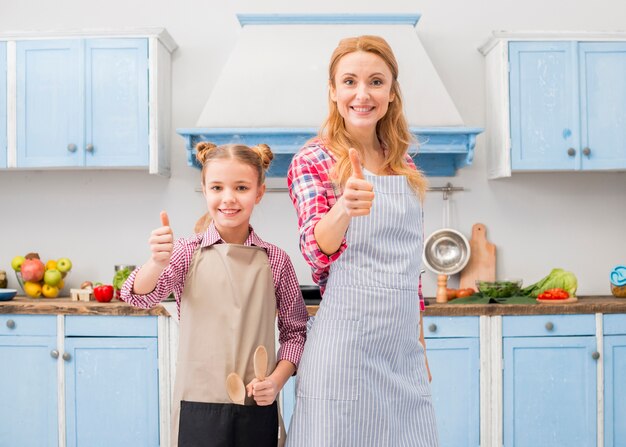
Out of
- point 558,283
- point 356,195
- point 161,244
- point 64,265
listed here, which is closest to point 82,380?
point 64,265

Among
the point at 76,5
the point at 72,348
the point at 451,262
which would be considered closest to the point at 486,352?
the point at 451,262

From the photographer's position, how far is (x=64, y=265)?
3699mm

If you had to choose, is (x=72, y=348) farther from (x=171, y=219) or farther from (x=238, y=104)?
(x=238, y=104)

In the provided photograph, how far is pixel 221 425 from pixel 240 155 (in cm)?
55

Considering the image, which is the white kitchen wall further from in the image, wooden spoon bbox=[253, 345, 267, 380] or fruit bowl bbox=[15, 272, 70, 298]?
wooden spoon bbox=[253, 345, 267, 380]

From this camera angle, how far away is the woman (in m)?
1.41

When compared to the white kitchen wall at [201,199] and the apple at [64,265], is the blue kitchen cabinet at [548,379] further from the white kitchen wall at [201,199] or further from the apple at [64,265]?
the apple at [64,265]

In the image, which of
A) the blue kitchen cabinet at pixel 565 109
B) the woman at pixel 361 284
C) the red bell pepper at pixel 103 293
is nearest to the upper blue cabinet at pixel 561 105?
the blue kitchen cabinet at pixel 565 109

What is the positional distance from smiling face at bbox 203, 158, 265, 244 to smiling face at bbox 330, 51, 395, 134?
9.6 inches

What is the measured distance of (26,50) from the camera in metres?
3.54

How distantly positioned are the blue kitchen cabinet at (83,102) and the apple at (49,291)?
0.63 meters

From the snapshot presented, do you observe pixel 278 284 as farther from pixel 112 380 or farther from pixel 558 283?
pixel 558 283

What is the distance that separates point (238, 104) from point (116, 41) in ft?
2.28

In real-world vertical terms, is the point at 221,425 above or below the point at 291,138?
below
